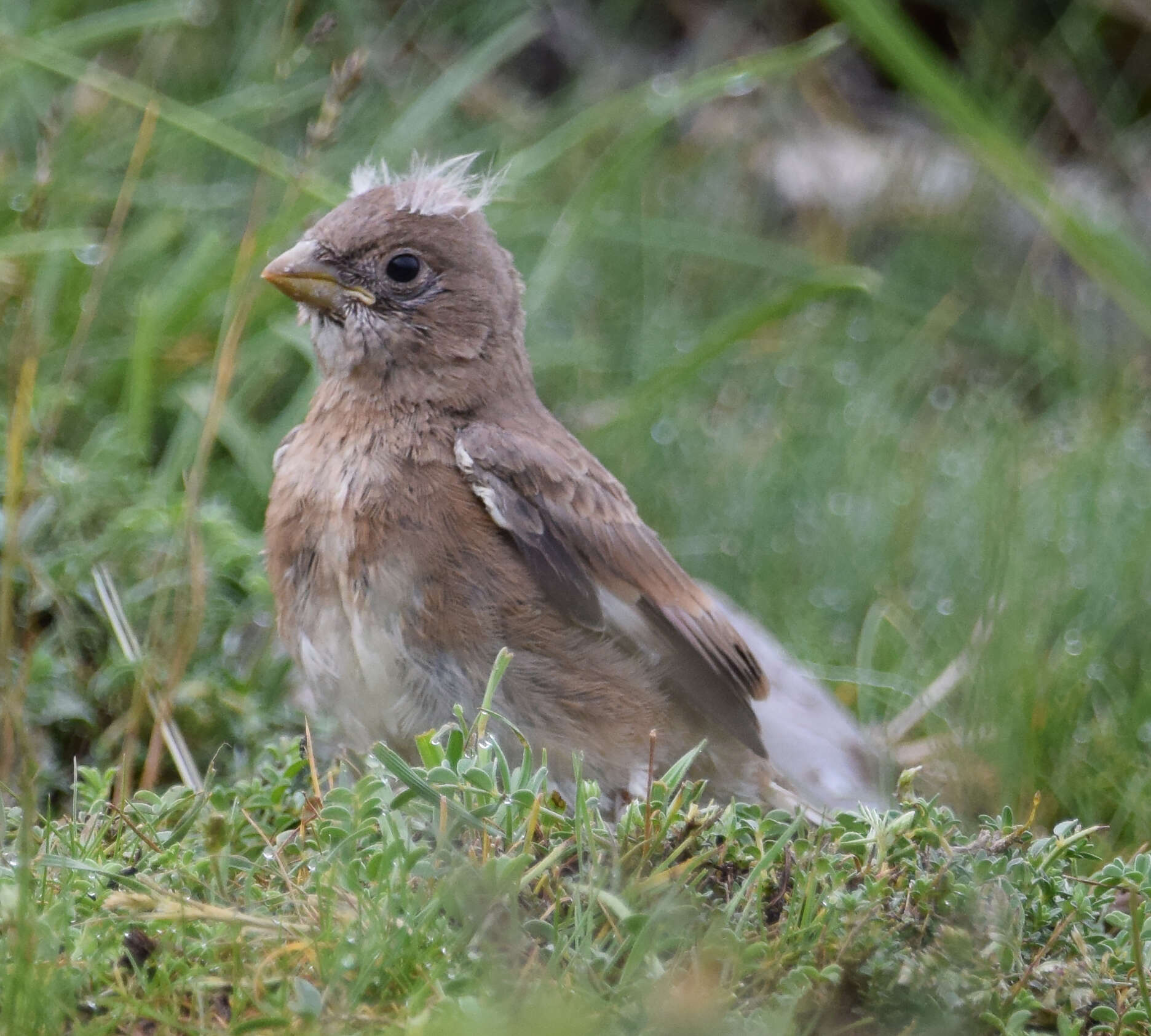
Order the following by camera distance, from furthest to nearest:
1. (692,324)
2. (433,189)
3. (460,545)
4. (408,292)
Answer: (692,324) < (433,189) < (408,292) < (460,545)

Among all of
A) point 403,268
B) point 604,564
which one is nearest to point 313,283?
point 403,268

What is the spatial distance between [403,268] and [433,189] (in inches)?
10.2

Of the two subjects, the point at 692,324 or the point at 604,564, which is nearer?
the point at 604,564

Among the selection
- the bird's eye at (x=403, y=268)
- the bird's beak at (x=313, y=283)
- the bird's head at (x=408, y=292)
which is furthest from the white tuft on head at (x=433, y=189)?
the bird's beak at (x=313, y=283)

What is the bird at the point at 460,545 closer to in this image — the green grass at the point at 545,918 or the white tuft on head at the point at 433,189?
the white tuft on head at the point at 433,189

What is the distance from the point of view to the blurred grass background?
4.21 metres

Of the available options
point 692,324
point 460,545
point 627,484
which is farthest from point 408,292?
point 692,324

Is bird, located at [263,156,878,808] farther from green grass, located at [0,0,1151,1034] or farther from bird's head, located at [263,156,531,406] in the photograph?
green grass, located at [0,0,1151,1034]

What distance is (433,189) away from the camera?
4.26 m

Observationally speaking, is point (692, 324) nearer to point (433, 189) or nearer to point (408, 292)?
point (433, 189)

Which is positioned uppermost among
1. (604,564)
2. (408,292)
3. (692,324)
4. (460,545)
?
(408,292)

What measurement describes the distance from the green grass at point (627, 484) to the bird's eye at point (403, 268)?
1.29ft

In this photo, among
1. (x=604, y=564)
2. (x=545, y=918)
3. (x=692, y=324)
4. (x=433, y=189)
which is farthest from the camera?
(x=692, y=324)

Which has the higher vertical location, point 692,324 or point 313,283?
point 313,283
